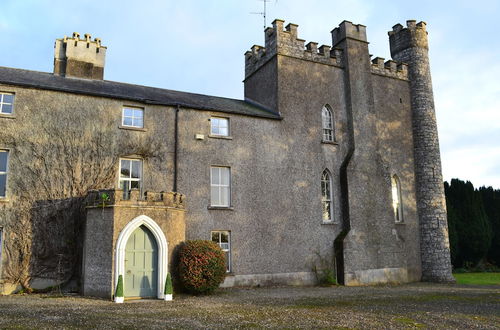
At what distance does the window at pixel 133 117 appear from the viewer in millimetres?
16936

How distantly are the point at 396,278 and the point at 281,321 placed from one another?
41.2 feet

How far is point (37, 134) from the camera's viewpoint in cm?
1534

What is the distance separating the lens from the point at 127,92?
17938mm

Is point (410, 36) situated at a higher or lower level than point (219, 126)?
higher

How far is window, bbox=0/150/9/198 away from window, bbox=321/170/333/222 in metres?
12.8

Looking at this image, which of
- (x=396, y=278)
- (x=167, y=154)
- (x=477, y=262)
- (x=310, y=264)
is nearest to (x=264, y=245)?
(x=310, y=264)

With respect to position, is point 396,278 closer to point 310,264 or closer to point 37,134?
point 310,264

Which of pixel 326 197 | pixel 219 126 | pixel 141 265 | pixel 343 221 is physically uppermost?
pixel 219 126

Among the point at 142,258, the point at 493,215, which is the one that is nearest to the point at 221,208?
the point at 142,258

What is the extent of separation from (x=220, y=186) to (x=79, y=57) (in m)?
8.53

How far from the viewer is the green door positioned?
13.9 m

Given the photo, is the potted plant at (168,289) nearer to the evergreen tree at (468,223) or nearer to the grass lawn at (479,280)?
the grass lawn at (479,280)

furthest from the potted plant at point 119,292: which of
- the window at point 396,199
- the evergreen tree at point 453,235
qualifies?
the evergreen tree at point 453,235

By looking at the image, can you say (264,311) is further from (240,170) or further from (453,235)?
(453,235)
